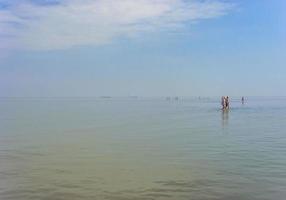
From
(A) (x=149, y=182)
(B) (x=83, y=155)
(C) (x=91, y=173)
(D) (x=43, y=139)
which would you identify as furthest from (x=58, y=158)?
(D) (x=43, y=139)

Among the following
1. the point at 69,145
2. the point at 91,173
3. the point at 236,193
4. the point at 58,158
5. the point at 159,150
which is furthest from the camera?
the point at 69,145

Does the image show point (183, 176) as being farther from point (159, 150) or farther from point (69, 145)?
point (69, 145)

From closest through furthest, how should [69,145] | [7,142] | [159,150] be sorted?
[159,150]
[69,145]
[7,142]

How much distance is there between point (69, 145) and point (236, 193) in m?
14.3

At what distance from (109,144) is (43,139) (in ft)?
17.2

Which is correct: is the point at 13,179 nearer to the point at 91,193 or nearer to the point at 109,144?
the point at 91,193

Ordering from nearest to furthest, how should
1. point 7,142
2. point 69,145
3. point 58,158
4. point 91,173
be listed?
point 91,173
point 58,158
point 69,145
point 7,142

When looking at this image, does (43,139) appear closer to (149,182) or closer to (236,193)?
(149,182)

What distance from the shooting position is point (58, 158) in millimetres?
21203

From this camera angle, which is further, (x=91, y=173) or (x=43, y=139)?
(x=43, y=139)

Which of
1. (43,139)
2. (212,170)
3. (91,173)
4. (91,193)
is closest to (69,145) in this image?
(43,139)

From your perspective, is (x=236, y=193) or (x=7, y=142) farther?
(x=7, y=142)

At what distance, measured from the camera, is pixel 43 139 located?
29.9 metres

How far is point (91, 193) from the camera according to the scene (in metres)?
13.9
